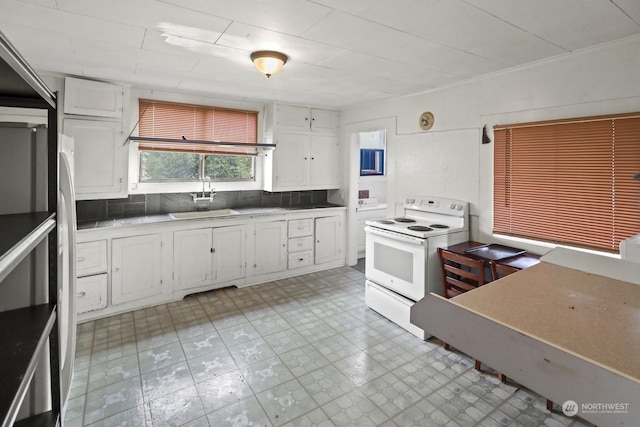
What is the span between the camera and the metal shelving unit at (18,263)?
815 millimetres

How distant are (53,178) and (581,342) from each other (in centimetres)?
184

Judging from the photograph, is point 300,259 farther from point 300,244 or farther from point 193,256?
point 193,256

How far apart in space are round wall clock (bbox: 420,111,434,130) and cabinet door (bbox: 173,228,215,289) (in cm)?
267

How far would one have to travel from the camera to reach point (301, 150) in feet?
15.3

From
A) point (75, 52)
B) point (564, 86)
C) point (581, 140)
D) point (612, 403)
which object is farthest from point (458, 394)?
point (75, 52)

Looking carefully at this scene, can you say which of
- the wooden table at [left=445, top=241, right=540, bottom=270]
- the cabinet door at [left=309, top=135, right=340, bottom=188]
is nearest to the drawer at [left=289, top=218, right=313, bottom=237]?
the cabinet door at [left=309, top=135, right=340, bottom=188]

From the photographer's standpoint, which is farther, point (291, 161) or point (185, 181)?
point (291, 161)

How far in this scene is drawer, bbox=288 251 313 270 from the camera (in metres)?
4.46

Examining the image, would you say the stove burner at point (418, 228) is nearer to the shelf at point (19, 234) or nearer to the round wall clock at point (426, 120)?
the round wall clock at point (426, 120)

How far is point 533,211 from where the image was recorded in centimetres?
274

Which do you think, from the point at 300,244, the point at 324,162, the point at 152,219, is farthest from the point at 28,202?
the point at 324,162

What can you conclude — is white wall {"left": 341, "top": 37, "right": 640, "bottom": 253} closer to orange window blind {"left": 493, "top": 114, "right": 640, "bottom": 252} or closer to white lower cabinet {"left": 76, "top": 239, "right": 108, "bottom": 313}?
orange window blind {"left": 493, "top": 114, "right": 640, "bottom": 252}

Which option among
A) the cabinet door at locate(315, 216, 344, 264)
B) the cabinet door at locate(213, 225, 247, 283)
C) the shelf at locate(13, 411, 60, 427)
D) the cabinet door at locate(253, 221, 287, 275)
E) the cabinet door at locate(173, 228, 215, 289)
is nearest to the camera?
the shelf at locate(13, 411, 60, 427)

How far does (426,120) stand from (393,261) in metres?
1.61
